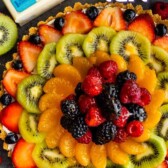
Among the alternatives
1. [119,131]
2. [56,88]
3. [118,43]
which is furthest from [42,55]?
[119,131]

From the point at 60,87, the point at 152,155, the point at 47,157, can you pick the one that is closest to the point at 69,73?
the point at 60,87

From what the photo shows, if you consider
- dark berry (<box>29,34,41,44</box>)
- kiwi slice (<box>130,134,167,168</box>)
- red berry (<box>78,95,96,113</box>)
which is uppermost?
dark berry (<box>29,34,41,44</box>)

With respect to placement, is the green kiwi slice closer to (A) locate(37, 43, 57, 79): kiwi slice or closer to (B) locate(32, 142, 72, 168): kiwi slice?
(A) locate(37, 43, 57, 79): kiwi slice

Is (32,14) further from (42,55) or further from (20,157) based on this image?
(20,157)

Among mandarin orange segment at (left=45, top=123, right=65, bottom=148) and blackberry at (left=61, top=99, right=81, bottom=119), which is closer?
blackberry at (left=61, top=99, right=81, bottom=119)

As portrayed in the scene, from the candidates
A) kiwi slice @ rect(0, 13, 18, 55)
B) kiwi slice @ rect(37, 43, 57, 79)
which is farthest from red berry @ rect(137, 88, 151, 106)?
kiwi slice @ rect(0, 13, 18, 55)

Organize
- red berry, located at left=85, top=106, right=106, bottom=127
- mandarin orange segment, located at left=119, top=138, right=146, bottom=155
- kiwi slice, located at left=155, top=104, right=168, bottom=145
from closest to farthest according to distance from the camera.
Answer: red berry, located at left=85, top=106, right=106, bottom=127
mandarin orange segment, located at left=119, top=138, right=146, bottom=155
kiwi slice, located at left=155, top=104, right=168, bottom=145

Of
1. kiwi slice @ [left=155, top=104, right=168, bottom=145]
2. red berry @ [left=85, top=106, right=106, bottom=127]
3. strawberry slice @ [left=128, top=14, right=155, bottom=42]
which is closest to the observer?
red berry @ [left=85, top=106, right=106, bottom=127]

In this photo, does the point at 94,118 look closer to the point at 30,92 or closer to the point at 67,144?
the point at 67,144
